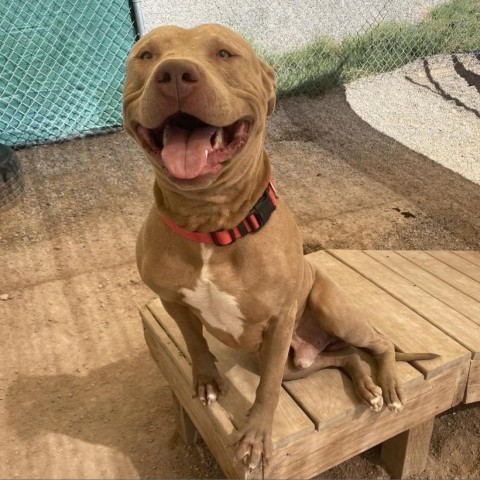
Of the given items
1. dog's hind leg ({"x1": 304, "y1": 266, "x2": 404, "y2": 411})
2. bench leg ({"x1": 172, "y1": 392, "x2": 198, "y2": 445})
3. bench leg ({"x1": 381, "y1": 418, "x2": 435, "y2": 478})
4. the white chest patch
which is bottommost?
bench leg ({"x1": 172, "y1": 392, "x2": 198, "y2": 445})

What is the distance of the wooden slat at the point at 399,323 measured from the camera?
223cm

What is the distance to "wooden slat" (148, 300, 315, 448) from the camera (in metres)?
1.93

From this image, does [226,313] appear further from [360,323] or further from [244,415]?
[360,323]

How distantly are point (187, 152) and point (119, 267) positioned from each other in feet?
8.46

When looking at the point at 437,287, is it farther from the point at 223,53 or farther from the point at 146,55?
the point at 146,55

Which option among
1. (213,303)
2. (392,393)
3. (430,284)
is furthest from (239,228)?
(430,284)

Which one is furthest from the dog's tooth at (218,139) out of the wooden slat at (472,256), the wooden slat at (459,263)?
the wooden slat at (472,256)

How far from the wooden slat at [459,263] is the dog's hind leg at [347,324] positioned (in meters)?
1.38

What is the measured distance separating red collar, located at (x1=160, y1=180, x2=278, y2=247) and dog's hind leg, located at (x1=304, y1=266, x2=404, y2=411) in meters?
0.54

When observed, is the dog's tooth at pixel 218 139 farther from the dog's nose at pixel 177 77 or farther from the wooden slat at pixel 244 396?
the wooden slat at pixel 244 396

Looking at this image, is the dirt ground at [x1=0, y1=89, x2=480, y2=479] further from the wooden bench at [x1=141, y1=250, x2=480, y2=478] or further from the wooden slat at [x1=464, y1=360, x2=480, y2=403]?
the wooden slat at [x1=464, y1=360, x2=480, y2=403]

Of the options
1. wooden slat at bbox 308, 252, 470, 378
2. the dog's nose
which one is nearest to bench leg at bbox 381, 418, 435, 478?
wooden slat at bbox 308, 252, 470, 378

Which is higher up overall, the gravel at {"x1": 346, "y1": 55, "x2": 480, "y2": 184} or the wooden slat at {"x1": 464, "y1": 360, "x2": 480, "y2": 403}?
the wooden slat at {"x1": 464, "y1": 360, "x2": 480, "y2": 403}

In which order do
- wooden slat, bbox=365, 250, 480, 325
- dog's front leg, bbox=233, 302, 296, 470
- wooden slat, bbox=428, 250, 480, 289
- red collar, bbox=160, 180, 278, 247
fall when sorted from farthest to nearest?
wooden slat, bbox=428, 250, 480, 289 < wooden slat, bbox=365, 250, 480, 325 < dog's front leg, bbox=233, 302, 296, 470 < red collar, bbox=160, 180, 278, 247
